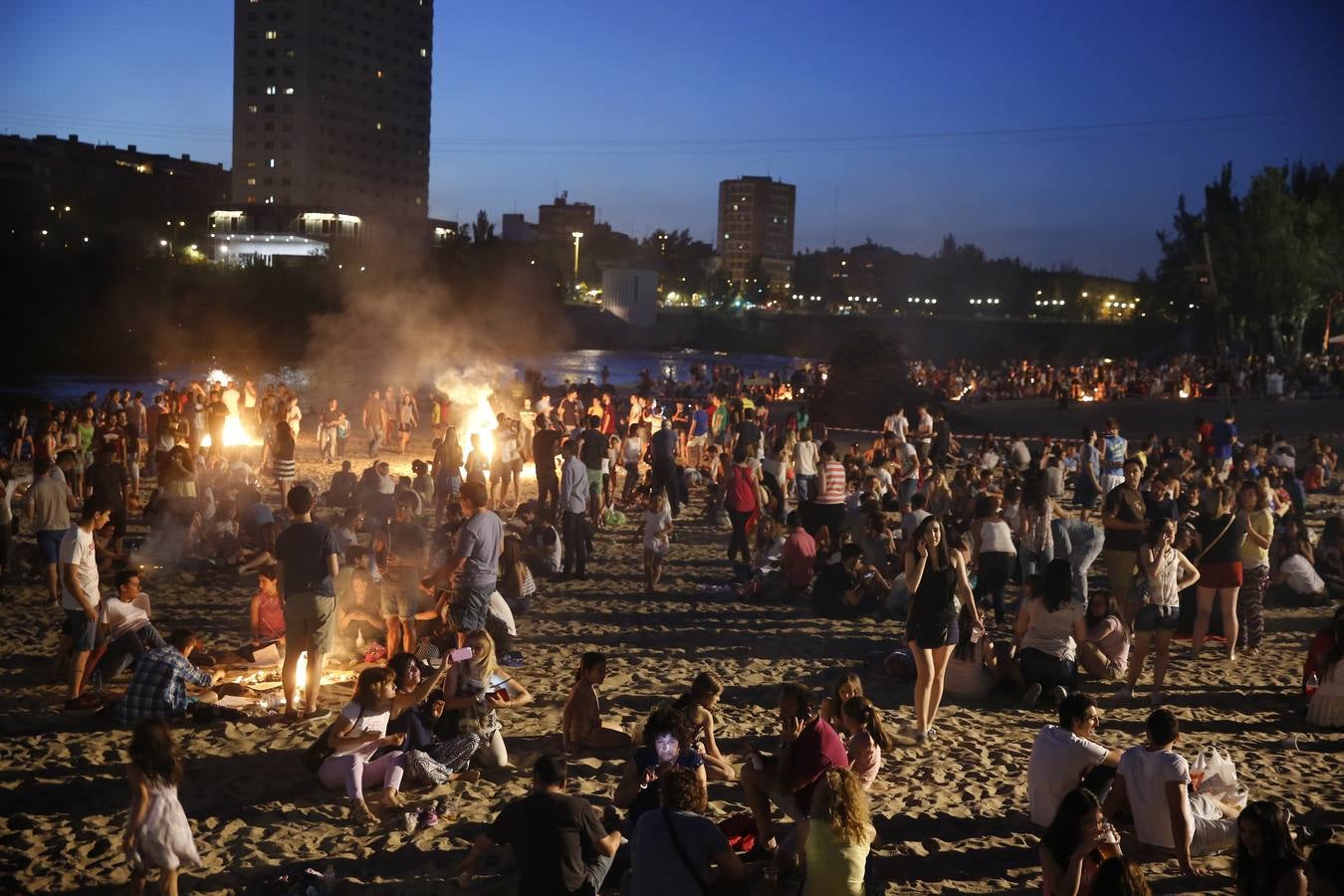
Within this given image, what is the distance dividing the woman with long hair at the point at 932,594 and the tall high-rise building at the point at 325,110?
4746 inches

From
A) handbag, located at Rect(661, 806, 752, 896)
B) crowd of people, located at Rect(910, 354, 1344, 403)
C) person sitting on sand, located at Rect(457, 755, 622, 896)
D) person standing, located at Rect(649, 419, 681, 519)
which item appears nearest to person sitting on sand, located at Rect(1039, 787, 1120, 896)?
handbag, located at Rect(661, 806, 752, 896)

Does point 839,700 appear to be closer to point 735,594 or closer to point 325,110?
point 735,594

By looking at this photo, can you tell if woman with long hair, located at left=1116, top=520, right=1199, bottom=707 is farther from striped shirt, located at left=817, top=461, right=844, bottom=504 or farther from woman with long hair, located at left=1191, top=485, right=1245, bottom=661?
striped shirt, located at left=817, top=461, right=844, bottom=504

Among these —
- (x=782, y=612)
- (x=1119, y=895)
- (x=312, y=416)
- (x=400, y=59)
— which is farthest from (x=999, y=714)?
(x=400, y=59)

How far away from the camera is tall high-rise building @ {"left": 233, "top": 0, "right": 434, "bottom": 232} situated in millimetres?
122938

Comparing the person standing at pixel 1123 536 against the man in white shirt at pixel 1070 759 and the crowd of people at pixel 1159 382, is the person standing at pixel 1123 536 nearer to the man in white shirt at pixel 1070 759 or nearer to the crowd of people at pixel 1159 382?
the man in white shirt at pixel 1070 759

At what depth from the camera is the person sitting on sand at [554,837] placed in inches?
176

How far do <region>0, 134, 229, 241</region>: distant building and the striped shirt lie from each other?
6856 cm

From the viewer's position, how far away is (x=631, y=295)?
9800 centimetres

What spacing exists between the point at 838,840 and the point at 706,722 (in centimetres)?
185

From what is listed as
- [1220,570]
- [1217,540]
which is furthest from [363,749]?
[1220,570]

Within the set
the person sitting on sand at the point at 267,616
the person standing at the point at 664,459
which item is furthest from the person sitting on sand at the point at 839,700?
the person standing at the point at 664,459

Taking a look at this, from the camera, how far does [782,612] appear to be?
10742mm

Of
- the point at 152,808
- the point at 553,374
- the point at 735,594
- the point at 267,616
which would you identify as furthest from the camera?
the point at 553,374
